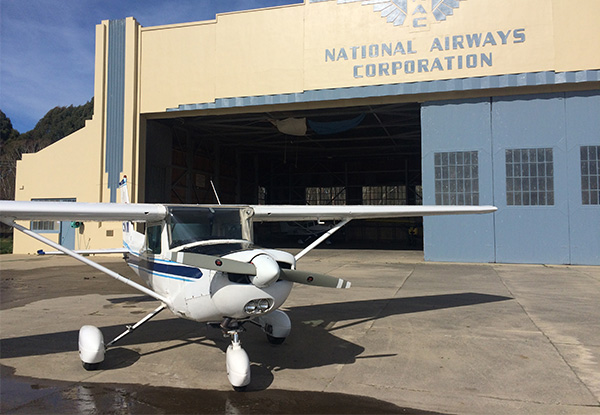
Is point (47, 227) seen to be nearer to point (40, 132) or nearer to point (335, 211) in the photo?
point (335, 211)

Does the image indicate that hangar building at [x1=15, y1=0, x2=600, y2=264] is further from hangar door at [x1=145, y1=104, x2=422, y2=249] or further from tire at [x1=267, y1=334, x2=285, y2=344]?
tire at [x1=267, y1=334, x2=285, y2=344]

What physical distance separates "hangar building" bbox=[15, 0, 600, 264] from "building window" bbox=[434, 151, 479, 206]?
4cm

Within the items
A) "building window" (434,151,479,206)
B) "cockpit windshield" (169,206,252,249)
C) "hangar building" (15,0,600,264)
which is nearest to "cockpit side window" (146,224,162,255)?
"cockpit windshield" (169,206,252,249)

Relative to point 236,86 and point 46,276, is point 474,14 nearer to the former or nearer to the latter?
point 236,86

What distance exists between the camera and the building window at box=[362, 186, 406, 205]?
123 feet

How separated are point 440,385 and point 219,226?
324 centimetres

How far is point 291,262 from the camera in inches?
184

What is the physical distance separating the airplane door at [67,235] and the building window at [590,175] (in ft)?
74.3

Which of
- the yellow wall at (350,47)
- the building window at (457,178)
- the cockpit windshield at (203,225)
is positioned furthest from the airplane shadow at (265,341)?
the yellow wall at (350,47)

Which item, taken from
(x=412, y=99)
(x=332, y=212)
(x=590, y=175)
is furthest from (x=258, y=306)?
(x=590, y=175)

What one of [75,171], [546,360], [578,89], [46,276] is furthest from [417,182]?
[546,360]

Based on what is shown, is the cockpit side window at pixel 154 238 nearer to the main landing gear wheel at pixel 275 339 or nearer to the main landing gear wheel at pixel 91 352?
the main landing gear wheel at pixel 91 352

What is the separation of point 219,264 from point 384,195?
34811 mm

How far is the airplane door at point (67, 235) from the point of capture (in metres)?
21.0
